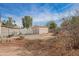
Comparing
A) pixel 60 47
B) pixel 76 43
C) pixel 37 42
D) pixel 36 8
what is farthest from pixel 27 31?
pixel 76 43

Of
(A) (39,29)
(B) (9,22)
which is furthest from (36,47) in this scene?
(B) (9,22)

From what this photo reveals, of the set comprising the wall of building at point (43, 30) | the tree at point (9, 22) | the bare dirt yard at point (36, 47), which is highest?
the tree at point (9, 22)

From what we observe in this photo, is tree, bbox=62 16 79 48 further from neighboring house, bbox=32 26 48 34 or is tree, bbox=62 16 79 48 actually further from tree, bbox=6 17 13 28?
tree, bbox=6 17 13 28

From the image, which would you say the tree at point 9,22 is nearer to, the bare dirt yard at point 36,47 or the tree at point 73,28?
the bare dirt yard at point 36,47

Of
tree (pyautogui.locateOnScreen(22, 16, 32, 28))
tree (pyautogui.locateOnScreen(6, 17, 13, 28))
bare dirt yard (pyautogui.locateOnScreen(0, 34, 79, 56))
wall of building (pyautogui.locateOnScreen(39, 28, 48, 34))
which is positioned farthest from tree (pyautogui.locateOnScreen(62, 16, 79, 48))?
tree (pyautogui.locateOnScreen(6, 17, 13, 28))

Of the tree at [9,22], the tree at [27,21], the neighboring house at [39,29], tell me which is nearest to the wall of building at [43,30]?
the neighboring house at [39,29]

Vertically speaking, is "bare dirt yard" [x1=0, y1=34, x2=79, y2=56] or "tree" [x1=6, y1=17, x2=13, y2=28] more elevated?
"tree" [x1=6, y1=17, x2=13, y2=28]

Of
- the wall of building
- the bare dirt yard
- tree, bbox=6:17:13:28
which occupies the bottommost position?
the bare dirt yard

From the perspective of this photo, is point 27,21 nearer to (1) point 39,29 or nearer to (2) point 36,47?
(1) point 39,29

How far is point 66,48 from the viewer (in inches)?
63.1

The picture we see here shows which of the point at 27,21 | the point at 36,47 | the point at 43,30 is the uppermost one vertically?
the point at 27,21

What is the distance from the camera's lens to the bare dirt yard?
1.60 metres

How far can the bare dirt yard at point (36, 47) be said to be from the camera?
1.60 m

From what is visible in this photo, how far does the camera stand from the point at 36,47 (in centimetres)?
162
